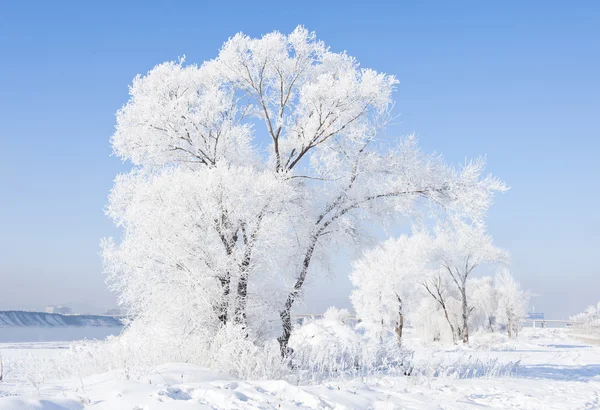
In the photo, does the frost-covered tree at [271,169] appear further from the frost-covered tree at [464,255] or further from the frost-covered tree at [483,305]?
the frost-covered tree at [483,305]

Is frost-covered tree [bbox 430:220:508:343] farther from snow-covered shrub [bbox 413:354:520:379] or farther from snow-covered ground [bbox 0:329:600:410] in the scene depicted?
snow-covered ground [bbox 0:329:600:410]

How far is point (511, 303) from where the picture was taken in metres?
54.5

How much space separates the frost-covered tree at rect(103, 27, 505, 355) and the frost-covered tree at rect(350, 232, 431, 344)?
1933 centimetres

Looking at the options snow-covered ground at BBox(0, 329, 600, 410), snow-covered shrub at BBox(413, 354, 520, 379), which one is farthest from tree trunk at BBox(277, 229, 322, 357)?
snow-covered ground at BBox(0, 329, 600, 410)

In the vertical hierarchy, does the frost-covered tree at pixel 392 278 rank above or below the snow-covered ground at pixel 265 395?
above

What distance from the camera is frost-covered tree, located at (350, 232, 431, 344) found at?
3466cm

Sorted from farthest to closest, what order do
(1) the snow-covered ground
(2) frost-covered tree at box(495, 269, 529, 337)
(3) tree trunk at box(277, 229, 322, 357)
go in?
1. (2) frost-covered tree at box(495, 269, 529, 337)
2. (3) tree trunk at box(277, 229, 322, 357)
3. (1) the snow-covered ground

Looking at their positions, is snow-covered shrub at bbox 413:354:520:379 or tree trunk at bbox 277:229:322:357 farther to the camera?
tree trunk at bbox 277:229:322:357

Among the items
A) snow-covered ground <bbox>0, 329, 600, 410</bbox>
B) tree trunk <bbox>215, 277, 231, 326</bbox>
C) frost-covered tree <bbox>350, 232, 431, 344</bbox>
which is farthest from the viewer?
frost-covered tree <bbox>350, 232, 431, 344</bbox>

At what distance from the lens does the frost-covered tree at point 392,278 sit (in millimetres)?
34656

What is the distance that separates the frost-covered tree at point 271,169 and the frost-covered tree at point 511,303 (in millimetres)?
43929

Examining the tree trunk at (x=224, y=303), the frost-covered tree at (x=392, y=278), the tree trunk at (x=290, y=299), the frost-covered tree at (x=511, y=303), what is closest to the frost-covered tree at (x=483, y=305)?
the frost-covered tree at (x=511, y=303)

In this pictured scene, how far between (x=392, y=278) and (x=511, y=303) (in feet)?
86.0

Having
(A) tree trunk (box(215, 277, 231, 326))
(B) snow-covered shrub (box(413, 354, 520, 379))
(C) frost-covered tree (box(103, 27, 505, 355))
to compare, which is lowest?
(B) snow-covered shrub (box(413, 354, 520, 379))
